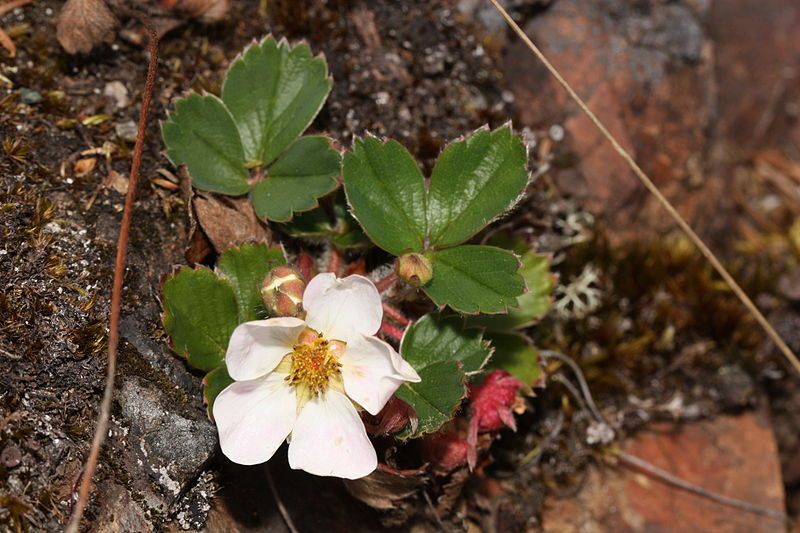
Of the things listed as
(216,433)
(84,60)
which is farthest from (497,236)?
(84,60)

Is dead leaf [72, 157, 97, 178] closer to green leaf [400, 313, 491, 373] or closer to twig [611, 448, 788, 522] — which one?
green leaf [400, 313, 491, 373]

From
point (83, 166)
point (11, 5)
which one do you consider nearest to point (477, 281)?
point (83, 166)

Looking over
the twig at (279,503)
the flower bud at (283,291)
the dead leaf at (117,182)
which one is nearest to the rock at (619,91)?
the flower bud at (283,291)

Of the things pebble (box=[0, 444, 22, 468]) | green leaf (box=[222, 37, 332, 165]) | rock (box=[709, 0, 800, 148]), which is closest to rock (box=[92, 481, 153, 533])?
pebble (box=[0, 444, 22, 468])

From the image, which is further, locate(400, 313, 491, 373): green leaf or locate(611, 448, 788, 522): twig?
locate(611, 448, 788, 522): twig

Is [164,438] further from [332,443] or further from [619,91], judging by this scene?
[619,91]
